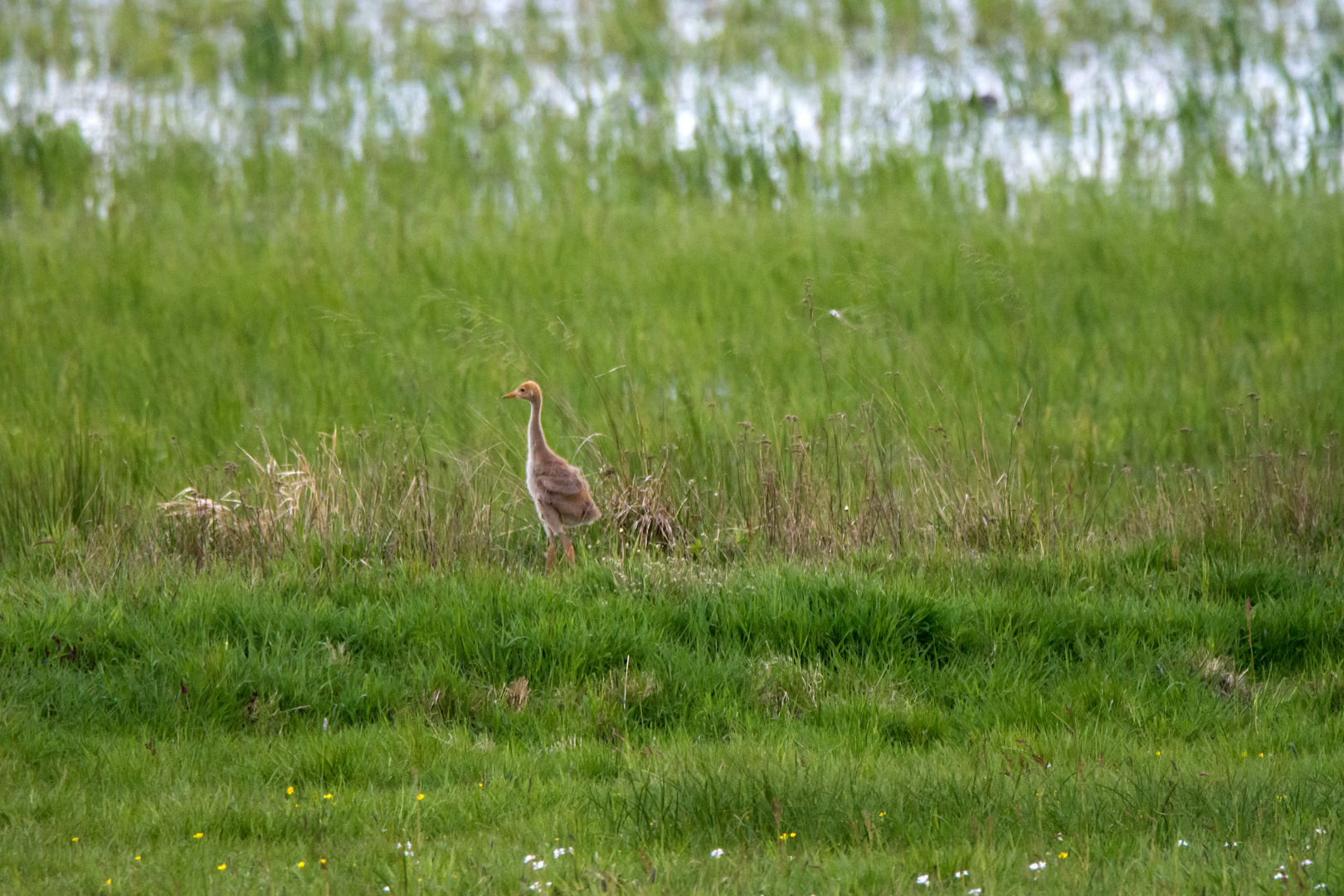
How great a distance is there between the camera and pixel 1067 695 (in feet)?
19.4

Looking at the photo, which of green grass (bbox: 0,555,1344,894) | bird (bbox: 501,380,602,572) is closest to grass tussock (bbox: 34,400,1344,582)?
bird (bbox: 501,380,602,572)

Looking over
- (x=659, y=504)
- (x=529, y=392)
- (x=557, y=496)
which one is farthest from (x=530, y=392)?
(x=659, y=504)

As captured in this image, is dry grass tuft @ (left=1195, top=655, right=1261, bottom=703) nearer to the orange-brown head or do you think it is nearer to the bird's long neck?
the bird's long neck

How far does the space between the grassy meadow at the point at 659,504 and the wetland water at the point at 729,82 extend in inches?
5.5

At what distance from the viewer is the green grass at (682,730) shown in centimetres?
446

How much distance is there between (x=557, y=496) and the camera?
713cm

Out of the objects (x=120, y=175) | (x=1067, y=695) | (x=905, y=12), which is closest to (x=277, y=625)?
(x=1067, y=695)

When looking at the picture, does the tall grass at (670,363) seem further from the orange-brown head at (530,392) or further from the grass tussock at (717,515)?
the orange-brown head at (530,392)

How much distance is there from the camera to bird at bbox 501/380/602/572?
280 inches

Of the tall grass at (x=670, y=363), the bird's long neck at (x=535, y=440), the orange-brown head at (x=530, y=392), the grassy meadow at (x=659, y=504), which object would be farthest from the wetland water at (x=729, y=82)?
the bird's long neck at (x=535, y=440)

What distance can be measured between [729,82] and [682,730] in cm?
1273

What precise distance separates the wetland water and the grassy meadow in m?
0.14

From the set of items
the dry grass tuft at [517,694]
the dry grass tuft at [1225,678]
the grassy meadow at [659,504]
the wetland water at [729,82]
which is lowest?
the dry grass tuft at [1225,678]

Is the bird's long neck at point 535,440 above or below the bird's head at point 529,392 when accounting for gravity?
below
